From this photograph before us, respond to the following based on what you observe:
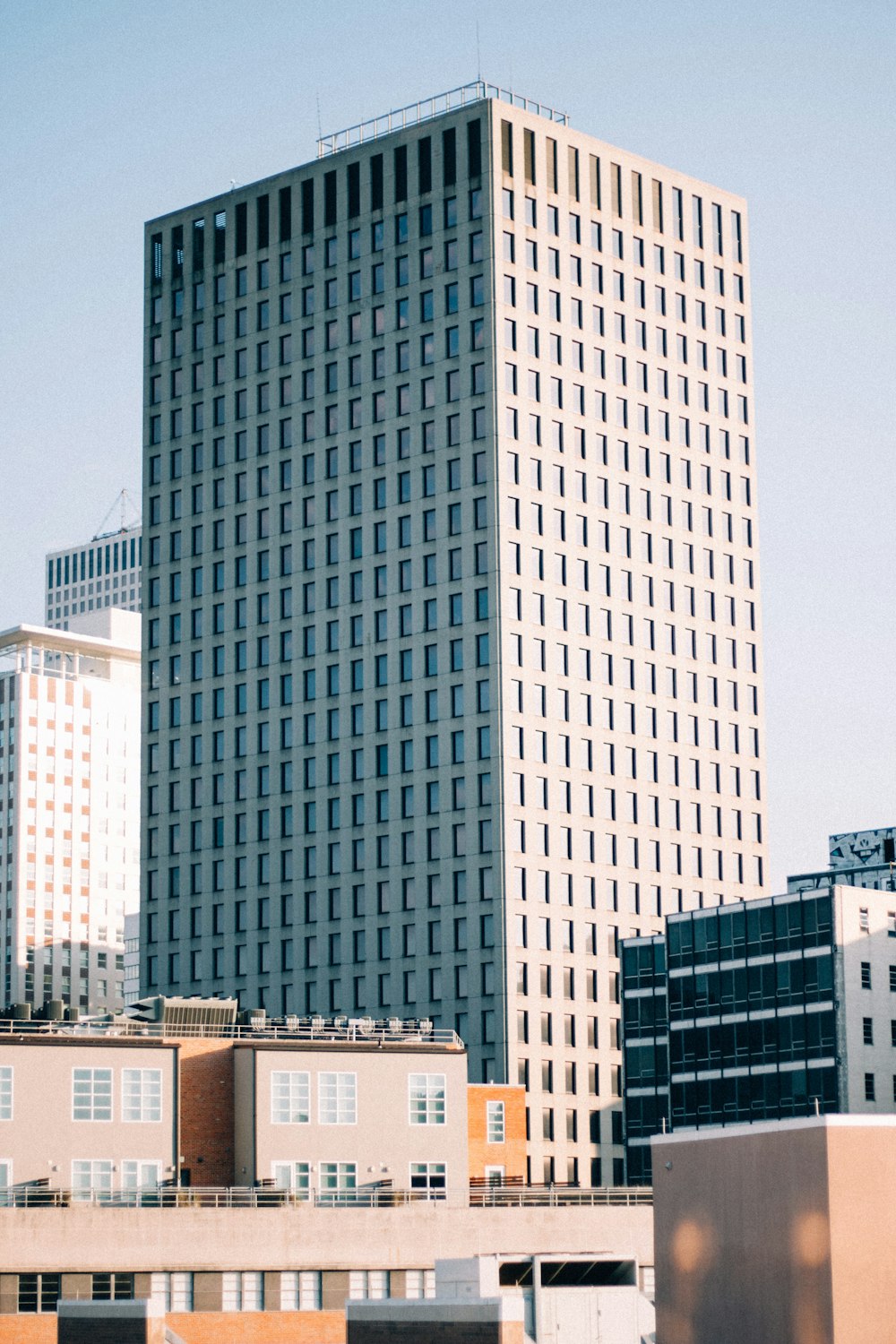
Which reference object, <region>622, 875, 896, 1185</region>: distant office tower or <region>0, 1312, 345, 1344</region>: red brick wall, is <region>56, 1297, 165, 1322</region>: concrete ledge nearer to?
<region>0, 1312, 345, 1344</region>: red brick wall

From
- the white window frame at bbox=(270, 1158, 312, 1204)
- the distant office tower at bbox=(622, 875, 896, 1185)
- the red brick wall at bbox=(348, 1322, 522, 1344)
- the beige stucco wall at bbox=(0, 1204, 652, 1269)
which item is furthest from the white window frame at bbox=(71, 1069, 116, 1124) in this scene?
the distant office tower at bbox=(622, 875, 896, 1185)

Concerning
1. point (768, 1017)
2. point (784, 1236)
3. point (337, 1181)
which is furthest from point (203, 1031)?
point (784, 1236)

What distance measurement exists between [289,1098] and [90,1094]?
10207 millimetres

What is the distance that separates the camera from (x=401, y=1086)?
12356cm

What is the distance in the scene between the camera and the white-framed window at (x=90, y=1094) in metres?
115

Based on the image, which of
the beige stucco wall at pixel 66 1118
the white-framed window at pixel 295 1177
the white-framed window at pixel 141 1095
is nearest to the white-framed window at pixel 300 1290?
the white-framed window at pixel 295 1177

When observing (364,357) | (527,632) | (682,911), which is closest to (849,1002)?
(682,911)

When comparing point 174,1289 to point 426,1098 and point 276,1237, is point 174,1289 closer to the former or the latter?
point 276,1237

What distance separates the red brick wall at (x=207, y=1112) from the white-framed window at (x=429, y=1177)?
31.7 feet

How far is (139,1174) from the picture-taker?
116438mm

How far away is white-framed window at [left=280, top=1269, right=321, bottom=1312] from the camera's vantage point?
110 m

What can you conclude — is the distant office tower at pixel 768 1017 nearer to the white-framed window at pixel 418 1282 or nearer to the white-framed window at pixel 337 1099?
the white-framed window at pixel 337 1099

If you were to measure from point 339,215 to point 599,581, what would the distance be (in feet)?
119

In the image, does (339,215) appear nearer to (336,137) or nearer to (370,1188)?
A: (336,137)
